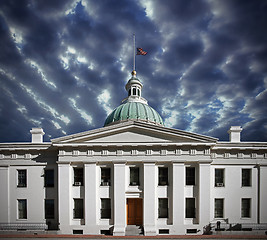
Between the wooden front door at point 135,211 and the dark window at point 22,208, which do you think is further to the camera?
the dark window at point 22,208

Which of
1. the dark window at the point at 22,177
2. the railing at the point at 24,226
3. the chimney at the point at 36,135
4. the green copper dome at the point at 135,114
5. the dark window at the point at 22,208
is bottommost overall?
the railing at the point at 24,226

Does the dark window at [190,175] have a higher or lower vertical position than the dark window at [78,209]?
higher

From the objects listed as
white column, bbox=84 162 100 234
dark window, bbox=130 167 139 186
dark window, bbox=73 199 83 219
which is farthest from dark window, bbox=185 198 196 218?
dark window, bbox=73 199 83 219

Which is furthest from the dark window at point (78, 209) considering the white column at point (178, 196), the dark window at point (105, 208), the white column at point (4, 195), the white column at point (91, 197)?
the white column at point (178, 196)

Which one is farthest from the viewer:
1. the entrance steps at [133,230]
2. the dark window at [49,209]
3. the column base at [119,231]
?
the dark window at [49,209]

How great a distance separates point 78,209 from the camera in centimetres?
1636

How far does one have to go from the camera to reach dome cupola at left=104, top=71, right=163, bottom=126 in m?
24.1

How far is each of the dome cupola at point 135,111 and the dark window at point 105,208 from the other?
11.0 metres

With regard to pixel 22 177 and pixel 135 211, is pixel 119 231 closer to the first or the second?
pixel 135 211

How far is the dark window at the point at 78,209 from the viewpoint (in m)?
16.3

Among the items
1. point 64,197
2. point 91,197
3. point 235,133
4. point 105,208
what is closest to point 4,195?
point 64,197

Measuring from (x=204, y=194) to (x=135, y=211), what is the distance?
7095mm

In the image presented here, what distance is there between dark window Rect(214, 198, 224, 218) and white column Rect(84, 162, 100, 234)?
39.9 ft

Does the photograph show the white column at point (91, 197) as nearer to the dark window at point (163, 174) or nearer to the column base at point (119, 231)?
the column base at point (119, 231)
